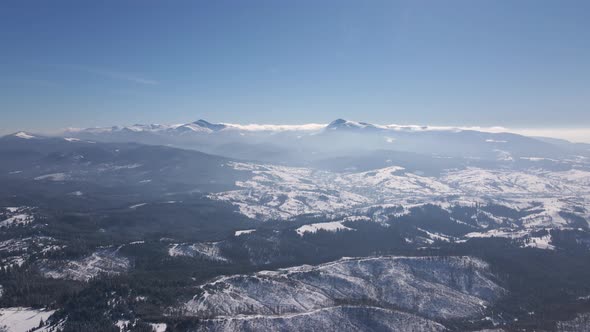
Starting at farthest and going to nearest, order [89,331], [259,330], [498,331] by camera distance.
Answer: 1. [498,331]
2. [259,330]
3. [89,331]

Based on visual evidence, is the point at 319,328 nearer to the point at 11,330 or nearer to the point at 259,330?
the point at 259,330

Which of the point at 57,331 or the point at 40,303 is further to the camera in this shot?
the point at 40,303

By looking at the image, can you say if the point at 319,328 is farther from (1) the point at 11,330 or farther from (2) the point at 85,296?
(1) the point at 11,330

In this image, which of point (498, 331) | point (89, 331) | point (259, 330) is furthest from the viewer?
point (498, 331)

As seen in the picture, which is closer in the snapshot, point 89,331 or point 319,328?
point 89,331

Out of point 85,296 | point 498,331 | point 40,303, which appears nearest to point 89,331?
point 85,296

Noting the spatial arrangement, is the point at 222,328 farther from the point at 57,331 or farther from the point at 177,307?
the point at 57,331

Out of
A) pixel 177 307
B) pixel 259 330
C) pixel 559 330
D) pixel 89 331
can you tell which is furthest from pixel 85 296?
pixel 559 330
